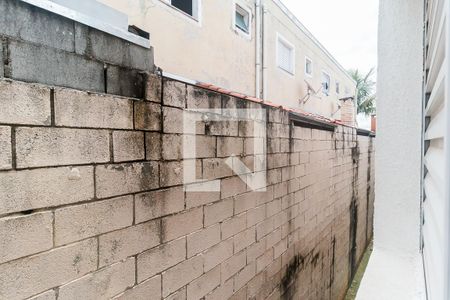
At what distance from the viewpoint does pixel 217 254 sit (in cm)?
262

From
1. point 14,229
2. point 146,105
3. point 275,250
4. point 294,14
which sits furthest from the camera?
point 294,14

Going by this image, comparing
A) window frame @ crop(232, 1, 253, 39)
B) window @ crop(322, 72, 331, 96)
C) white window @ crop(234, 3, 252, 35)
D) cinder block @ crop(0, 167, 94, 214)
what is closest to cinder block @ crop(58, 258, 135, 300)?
cinder block @ crop(0, 167, 94, 214)

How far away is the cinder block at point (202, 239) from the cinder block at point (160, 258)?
0.27 ft

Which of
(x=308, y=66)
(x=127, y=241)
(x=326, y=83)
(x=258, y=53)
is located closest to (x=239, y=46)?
(x=258, y=53)

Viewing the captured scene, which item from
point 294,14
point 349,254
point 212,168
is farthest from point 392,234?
point 294,14

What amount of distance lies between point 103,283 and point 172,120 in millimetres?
1104

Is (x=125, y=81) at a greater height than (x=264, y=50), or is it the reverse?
(x=264, y=50)

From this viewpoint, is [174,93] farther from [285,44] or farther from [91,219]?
[285,44]

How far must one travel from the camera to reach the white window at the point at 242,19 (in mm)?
7750

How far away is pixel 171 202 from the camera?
6.98 ft

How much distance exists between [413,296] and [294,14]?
10964 mm

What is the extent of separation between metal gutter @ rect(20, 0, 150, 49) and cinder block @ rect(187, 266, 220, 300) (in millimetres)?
1792

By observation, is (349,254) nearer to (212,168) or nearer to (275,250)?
(275,250)

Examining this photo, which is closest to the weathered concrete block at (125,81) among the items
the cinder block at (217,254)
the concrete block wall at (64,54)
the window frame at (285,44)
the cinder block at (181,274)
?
the concrete block wall at (64,54)
